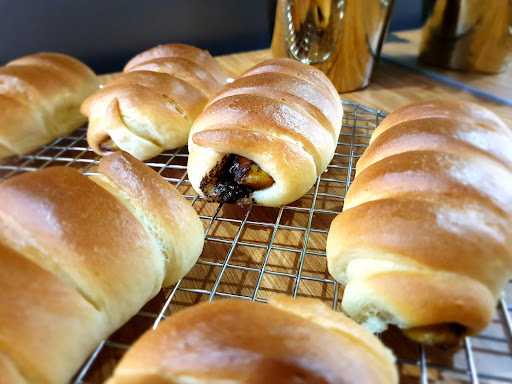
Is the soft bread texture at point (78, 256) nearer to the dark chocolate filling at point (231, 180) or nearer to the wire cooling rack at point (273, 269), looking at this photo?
the wire cooling rack at point (273, 269)

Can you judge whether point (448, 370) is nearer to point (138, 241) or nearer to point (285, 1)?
point (138, 241)

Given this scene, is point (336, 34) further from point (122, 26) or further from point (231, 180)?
point (122, 26)

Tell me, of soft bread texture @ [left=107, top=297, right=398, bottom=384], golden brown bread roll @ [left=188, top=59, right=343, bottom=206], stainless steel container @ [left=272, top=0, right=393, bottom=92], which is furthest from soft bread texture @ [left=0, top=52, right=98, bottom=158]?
soft bread texture @ [left=107, top=297, right=398, bottom=384]

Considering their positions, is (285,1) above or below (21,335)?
above

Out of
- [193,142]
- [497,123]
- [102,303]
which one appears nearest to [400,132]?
[497,123]

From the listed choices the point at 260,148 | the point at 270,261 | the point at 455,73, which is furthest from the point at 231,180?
the point at 455,73

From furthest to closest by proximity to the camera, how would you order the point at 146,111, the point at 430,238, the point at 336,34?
the point at 336,34 → the point at 146,111 → the point at 430,238

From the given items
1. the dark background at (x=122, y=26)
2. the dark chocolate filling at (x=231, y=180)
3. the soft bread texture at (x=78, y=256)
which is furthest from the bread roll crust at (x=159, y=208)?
A: the dark background at (x=122, y=26)
